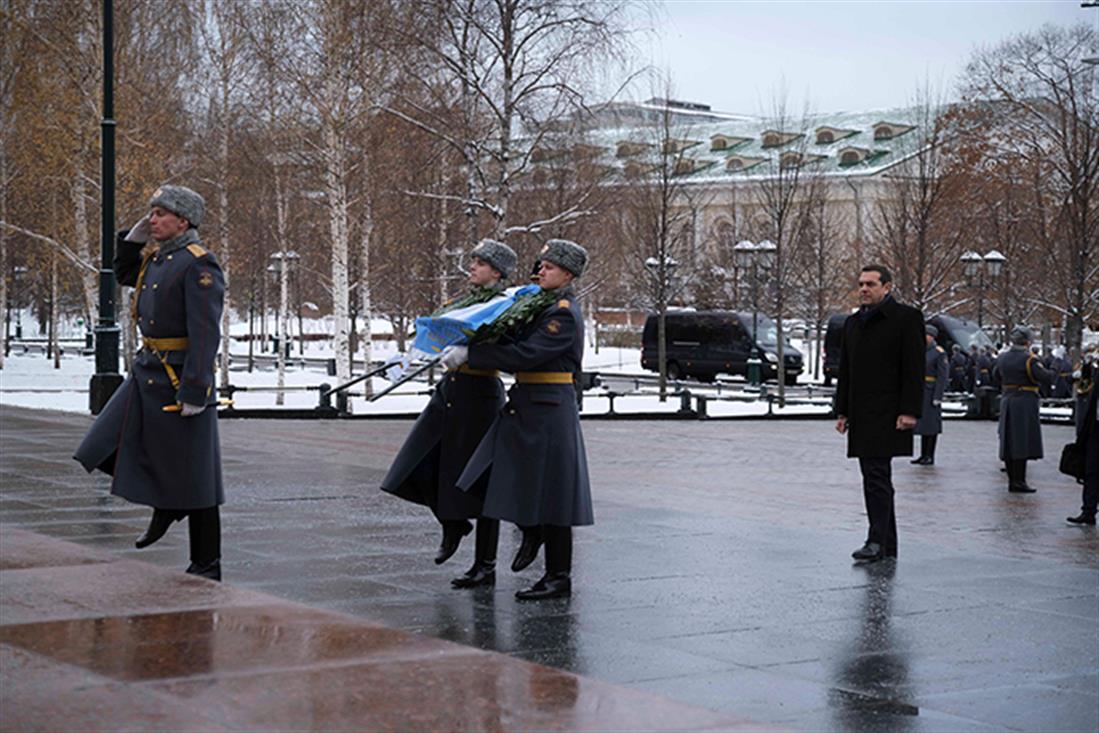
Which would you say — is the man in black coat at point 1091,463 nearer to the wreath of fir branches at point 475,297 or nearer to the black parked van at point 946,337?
the wreath of fir branches at point 475,297

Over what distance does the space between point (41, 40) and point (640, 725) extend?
4098 cm

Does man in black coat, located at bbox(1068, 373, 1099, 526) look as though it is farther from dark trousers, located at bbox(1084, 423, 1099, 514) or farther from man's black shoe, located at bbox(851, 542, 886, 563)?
man's black shoe, located at bbox(851, 542, 886, 563)

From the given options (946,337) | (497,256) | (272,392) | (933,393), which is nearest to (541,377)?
(497,256)

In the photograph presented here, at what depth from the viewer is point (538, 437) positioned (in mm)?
9195

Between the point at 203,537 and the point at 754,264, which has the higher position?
the point at 754,264

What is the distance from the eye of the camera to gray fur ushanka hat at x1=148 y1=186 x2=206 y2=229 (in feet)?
30.6

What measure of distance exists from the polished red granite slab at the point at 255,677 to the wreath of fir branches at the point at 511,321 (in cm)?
171

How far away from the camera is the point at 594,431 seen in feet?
90.7

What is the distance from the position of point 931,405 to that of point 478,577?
13.0 metres

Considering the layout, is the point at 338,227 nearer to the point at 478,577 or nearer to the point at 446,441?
the point at 446,441

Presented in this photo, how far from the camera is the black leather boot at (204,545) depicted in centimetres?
959

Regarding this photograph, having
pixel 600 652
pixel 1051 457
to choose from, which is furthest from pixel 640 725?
pixel 1051 457

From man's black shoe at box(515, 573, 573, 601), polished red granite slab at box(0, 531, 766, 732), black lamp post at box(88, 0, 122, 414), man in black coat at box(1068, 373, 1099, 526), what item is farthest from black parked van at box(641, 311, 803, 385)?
polished red granite slab at box(0, 531, 766, 732)

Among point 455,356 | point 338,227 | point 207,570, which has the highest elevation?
point 338,227
